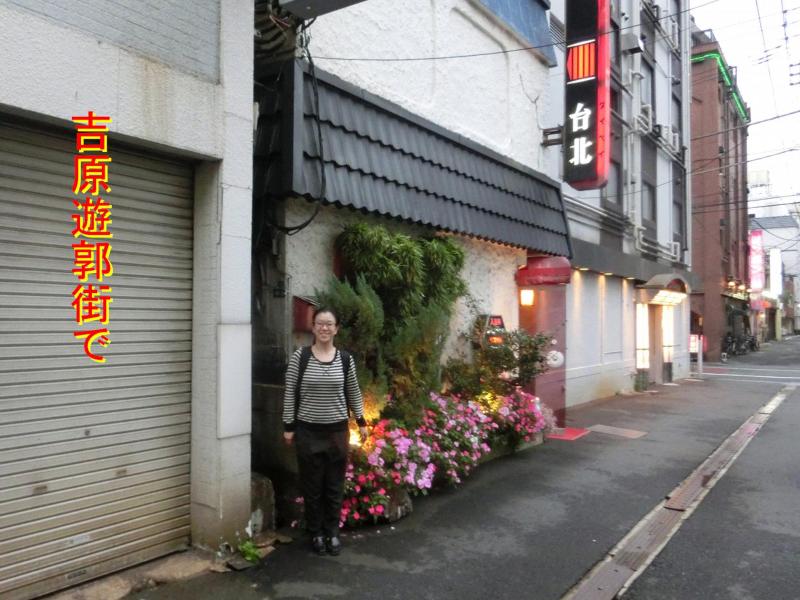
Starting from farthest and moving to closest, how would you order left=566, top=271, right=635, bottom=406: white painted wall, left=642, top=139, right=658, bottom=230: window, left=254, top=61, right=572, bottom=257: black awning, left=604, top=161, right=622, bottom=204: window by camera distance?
left=642, top=139, right=658, bottom=230: window < left=604, top=161, right=622, bottom=204: window < left=566, top=271, right=635, bottom=406: white painted wall < left=254, top=61, right=572, bottom=257: black awning

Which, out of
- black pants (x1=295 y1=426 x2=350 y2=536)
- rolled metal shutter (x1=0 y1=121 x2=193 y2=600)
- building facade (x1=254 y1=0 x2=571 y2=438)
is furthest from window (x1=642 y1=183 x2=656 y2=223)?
rolled metal shutter (x1=0 y1=121 x2=193 y2=600)

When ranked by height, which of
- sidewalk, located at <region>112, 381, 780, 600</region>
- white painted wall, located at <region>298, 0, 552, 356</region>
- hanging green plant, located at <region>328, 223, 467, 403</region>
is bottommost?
sidewalk, located at <region>112, 381, 780, 600</region>

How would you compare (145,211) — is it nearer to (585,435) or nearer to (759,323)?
(585,435)

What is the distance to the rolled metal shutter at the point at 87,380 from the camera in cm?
353

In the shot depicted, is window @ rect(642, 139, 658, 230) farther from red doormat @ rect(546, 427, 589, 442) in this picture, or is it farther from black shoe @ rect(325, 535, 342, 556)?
black shoe @ rect(325, 535, 342, 556)

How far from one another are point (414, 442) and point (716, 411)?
31.8ft

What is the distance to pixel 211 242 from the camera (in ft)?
14.5

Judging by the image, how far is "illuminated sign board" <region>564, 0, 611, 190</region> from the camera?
1049 cm

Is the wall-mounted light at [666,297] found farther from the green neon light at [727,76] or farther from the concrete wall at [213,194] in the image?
the green neon light at [727,76]

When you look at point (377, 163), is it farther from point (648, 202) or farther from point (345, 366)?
point (648, 202)

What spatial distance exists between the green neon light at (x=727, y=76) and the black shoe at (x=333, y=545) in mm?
33962

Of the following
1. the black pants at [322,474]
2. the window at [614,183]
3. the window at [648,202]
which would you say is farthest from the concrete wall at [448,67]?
the window at [648,202]

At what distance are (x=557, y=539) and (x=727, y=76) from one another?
116 feet

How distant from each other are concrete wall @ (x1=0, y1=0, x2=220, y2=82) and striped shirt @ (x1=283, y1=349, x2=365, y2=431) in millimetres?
2357
